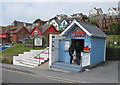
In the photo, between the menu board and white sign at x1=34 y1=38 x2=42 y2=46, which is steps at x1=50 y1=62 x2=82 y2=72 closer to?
the menu board

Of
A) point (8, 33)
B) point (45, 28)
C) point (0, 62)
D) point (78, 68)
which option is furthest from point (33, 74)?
point (8, 33)

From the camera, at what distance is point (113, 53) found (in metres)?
16.1

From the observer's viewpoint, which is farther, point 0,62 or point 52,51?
point 0,62

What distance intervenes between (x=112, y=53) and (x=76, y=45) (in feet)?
17.5

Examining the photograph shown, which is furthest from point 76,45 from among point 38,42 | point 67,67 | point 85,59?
point 38,42

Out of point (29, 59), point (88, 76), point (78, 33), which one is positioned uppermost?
point (78, 33)

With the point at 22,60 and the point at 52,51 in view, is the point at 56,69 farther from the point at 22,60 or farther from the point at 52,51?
the point at 22,60

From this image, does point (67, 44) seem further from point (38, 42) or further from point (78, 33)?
point (38, 42)

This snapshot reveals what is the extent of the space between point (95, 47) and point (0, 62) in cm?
1141

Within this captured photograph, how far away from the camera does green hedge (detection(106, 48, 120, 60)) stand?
15873 millimetres

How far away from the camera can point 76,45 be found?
43.8 feet

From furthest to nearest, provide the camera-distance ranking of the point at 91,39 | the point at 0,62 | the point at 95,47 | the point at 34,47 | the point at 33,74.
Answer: the point at 34,47 < the point at 0,62 < the point at 95,47 < the point at 91,39 < the point at 33,74

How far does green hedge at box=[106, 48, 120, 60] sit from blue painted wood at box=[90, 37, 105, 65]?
1.91 meters

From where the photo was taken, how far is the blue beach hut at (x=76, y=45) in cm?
1175
